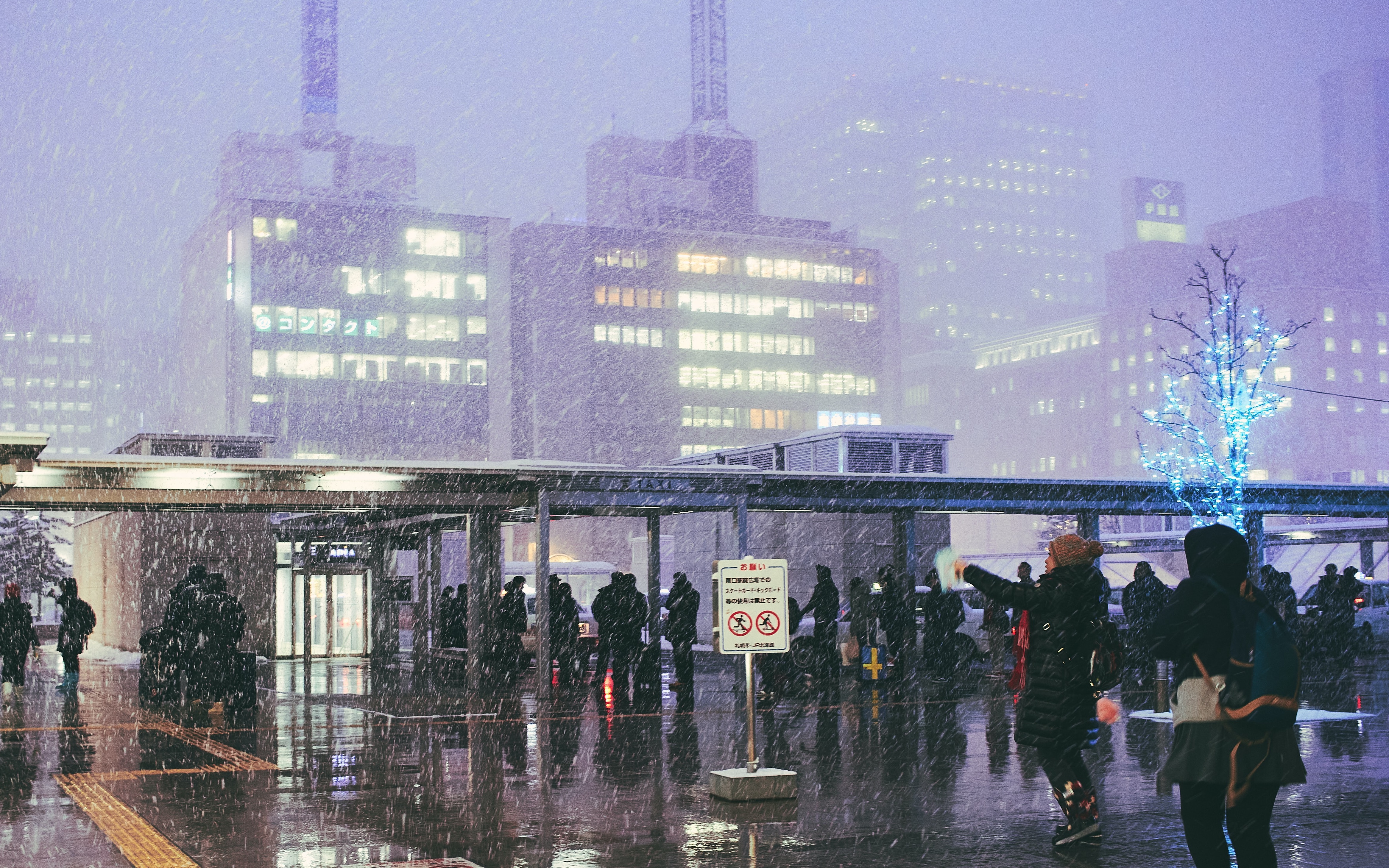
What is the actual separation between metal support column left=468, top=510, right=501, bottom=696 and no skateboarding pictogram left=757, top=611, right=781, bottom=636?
38.2 feet

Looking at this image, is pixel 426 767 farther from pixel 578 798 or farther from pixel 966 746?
pixel 966 746

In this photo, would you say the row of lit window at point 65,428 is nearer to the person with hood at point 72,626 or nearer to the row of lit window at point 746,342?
the row of lit window at point 746,342

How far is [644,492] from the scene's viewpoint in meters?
19.8

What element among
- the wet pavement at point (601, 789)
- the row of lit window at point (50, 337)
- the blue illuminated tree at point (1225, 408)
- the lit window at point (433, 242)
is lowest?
the wet pavement at point (601, 789)

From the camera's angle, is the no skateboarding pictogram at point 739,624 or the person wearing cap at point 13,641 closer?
the no skateboarding pictogram at point 739,624

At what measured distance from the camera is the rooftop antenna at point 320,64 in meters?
129

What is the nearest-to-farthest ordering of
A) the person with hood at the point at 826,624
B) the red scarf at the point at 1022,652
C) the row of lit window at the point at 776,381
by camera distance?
the red scarf at the point at 1022,652
the person with hood at the point at 826,624
the row of lit window at the point at 776,381

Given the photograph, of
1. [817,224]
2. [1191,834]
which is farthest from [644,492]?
[817,224]

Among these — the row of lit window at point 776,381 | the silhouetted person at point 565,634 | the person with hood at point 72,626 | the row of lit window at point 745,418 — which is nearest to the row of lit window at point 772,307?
the row of lit window at point 776,381

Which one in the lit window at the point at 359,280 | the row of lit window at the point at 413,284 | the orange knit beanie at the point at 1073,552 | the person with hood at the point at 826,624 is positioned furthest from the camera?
the row of lit window at the point at 413,284

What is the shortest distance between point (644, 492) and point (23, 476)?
26.3 feet

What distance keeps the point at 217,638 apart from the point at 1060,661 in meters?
12.1

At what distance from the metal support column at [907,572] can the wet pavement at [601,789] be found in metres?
3.22

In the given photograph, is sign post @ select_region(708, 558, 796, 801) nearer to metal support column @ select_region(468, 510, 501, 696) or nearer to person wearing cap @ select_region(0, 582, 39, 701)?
metal support column @ select_region(468, 510, 501, 696)
